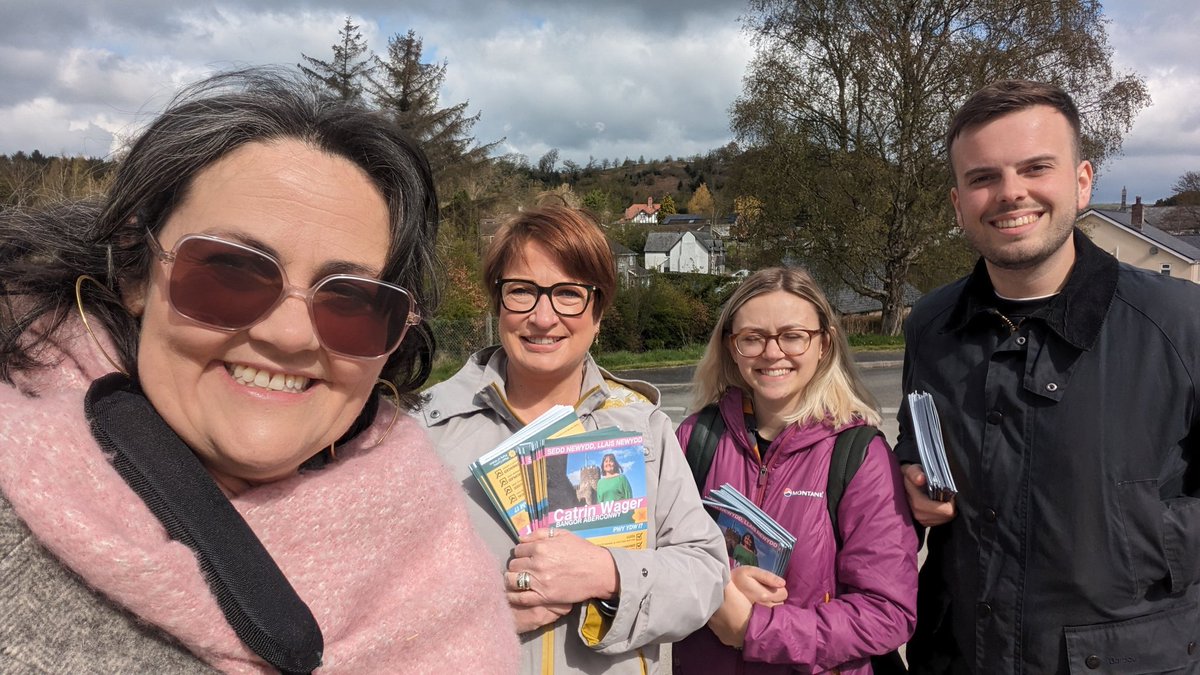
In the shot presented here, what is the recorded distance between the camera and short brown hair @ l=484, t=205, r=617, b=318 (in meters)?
2.28

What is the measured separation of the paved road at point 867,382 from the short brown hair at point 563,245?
7.32 m

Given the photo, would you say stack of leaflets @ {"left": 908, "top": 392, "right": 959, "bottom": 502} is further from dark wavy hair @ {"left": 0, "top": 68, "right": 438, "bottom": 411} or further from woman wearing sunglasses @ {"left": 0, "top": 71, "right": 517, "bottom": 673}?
dark wavy hair @ {"left": 0, "top": 68, "right": 438, "bottom": 411}

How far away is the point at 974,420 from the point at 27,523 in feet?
8.28

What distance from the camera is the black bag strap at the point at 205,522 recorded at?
1052mm

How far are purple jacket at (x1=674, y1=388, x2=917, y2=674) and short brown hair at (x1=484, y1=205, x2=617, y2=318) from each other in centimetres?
92

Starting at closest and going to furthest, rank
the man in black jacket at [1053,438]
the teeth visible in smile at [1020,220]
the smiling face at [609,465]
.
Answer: the smiling face at [609,465] < the man in black jacket at [1053,438] < the teeth visible in smile at [1020,220]

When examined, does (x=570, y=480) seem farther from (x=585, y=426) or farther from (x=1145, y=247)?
(x=1145, y=247)

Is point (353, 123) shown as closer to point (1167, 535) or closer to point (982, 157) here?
point (982, 157)

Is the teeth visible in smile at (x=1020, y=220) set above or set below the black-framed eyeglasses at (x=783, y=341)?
above

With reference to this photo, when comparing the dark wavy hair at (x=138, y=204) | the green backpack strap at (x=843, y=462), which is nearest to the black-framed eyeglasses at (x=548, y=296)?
the dark wavy hair at (x=138, y=204)

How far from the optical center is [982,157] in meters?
2.47

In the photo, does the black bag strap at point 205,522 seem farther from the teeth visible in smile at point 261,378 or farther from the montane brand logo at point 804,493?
the montane brand logo at point 804,493

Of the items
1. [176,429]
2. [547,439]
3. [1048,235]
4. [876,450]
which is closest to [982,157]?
[1048,235]

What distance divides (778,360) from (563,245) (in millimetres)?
1020
